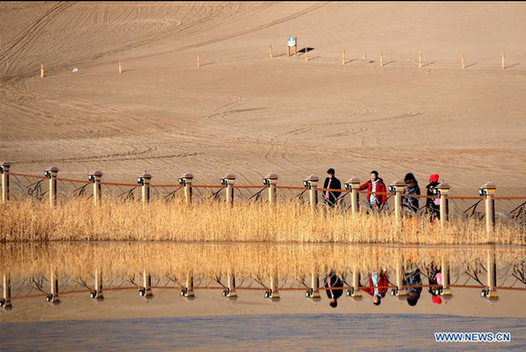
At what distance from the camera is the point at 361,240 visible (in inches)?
829

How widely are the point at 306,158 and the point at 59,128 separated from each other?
13.4 metres

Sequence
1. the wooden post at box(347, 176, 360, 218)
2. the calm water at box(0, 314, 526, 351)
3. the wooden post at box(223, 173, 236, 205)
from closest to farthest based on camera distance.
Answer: the calm water at box(0, 314, 526, 351) → the wooden post at box(347, 176, 360, 218) → the wooden post at box(223, 173, 236, 205)

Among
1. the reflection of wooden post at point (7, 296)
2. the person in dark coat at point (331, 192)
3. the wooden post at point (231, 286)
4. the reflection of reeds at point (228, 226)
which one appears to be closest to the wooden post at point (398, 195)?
the reflection of reeds at point (228, 226)

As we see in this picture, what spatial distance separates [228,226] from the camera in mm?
21547

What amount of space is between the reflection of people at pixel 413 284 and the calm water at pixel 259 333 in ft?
3.63

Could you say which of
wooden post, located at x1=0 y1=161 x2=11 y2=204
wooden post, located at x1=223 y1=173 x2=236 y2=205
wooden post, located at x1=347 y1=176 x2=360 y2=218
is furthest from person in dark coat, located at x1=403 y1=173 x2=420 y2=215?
wooden post, located at x1=0 y1=161 x2=11 y2=204

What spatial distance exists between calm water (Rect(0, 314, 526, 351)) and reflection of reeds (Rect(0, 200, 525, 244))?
9.28 metres

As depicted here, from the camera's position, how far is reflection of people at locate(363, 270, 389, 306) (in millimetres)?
13234

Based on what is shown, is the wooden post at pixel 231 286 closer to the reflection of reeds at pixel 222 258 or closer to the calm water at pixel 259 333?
the reflection of reeds at pixel 222 258

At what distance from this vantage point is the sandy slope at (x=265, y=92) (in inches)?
1437

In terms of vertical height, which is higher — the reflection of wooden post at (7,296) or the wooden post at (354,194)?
the wooden post at (354,194)

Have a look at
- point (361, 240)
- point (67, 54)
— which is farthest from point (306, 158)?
point (67, 54)

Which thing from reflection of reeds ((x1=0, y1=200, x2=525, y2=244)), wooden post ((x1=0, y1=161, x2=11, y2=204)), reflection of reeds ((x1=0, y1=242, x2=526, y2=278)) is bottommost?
reflection of reeds ((x1=0, y1=242, x2=526, y2=278))

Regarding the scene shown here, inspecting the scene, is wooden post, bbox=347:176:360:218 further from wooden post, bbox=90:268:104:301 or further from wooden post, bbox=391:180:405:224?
wooden post, bbox=90:268:104:301
